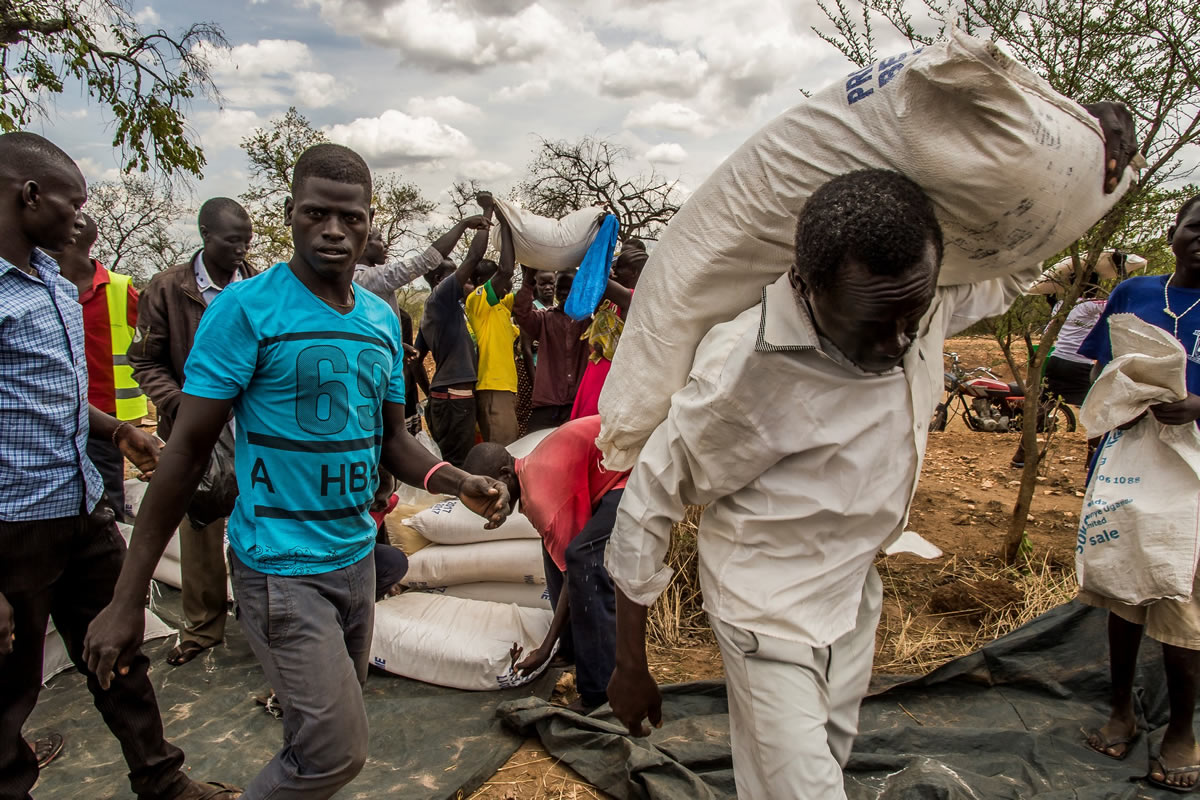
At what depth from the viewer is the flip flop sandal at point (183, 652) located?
3215mm

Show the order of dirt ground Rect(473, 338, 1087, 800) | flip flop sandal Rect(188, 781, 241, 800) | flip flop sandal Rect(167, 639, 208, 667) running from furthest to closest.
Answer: flip flop sandal Rect(167, 639, 208, 667), dirt ground Rect(473, 338, 1087, 800), flip flop sandal Rect(188, 781, 241, 800)

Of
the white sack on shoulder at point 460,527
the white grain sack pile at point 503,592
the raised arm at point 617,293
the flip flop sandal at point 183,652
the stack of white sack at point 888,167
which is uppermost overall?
the stack of white sack at point 888,167

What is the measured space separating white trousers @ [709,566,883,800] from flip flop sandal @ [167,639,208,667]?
8.83 feet

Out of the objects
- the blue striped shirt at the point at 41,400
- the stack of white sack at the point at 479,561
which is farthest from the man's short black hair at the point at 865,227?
the stack of white sack at the point at 479,561

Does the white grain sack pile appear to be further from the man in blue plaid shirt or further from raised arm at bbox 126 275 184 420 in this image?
the man in blue plaid shirt

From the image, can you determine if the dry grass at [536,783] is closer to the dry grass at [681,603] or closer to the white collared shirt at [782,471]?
the dry grass at [681,603]

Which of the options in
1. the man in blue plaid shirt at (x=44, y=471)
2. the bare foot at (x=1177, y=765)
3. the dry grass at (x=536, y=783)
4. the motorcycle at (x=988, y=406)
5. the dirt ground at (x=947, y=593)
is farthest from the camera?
the motorcycle at (x=988, y=406)

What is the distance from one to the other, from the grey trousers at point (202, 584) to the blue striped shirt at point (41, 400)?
1396 mm

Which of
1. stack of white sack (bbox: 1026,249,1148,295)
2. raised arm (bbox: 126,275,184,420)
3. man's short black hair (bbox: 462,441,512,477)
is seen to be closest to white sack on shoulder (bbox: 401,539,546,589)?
man's short black hair (bbox: 462,441,512,477)

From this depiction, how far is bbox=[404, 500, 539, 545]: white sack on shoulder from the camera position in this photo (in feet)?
11.7

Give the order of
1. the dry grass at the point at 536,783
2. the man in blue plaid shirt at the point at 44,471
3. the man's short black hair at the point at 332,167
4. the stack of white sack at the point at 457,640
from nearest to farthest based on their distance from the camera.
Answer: the man's short black hair at the point at 332,167 → the man in blue plaid shirt at the point at 44,471 → the dry grass at the point at 536,783 → the stack of white sack at the point at 457,640

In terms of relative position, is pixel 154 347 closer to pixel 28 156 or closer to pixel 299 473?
pixel 28 156

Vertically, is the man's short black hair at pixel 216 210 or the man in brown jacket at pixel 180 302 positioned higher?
the man's short black hair at pixel 216 210

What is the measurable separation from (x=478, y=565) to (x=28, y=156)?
2.33 meters
